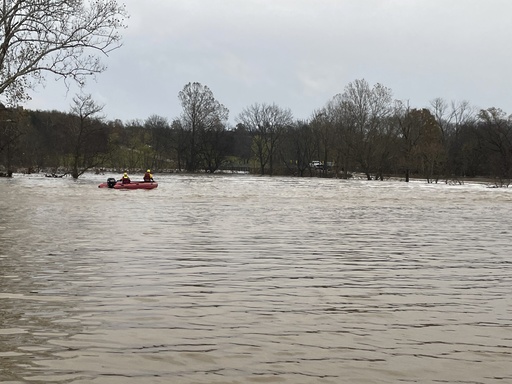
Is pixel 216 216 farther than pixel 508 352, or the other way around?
pixel 216 216

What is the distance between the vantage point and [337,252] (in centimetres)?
1202

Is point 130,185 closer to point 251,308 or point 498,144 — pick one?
point 251,308

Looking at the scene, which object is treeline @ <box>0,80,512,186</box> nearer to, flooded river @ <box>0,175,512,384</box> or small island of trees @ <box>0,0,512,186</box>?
small island of trees @ <box>0,0,512,186</box>

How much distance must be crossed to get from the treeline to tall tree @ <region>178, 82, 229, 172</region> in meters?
0.18

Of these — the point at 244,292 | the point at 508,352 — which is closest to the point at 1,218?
the point at 244,292

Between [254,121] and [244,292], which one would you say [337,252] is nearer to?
[244,292]

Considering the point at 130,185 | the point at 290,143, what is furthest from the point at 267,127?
the point at 130,185

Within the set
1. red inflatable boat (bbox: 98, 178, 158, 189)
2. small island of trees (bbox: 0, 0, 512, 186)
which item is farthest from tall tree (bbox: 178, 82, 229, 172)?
red inflatable boat (bbox: 98, 178, 158, 189)

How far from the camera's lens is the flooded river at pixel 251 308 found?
4.88m

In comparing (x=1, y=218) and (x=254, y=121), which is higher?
(x=254, y=121)

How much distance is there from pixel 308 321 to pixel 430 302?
194cm

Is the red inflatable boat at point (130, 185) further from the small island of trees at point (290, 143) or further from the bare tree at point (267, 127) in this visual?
the bare tree at point (267, 127)

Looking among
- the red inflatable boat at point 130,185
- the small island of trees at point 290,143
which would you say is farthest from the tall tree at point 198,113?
the red inflatable boat at point 130,185

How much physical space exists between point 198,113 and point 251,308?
9824cm
